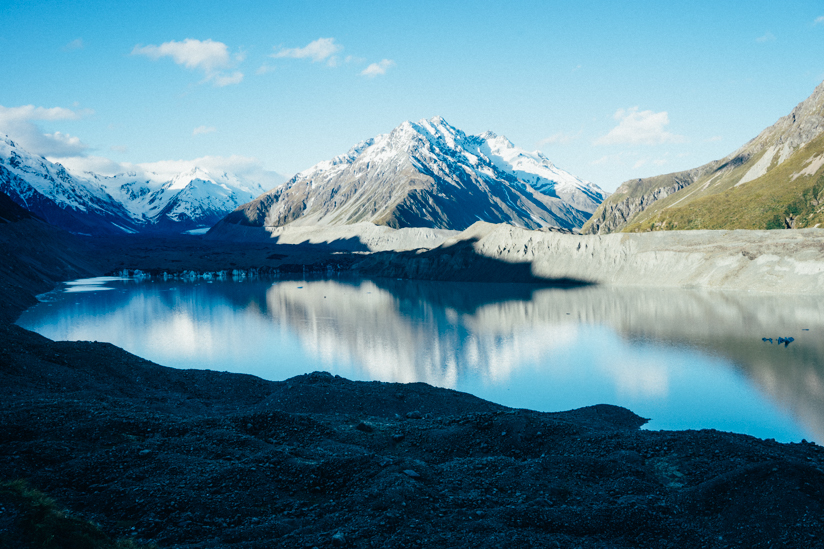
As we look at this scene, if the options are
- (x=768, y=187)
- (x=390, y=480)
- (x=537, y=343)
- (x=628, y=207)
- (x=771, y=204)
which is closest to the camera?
(x=390, y=480)

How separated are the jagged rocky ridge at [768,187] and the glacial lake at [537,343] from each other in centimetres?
3758

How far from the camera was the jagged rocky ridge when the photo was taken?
88.3 metres

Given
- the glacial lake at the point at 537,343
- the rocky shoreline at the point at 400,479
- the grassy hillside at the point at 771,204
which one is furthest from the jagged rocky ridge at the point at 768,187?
the rocky shoreline at the point at 400,479

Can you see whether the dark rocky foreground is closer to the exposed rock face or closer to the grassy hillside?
the grassy hillside

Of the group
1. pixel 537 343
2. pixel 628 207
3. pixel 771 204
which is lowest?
pixel 537 343

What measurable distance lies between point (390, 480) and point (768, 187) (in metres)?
115

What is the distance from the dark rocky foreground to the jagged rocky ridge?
3540 inches

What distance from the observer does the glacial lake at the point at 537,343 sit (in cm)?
2391

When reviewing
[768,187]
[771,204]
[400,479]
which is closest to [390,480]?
[400,479]

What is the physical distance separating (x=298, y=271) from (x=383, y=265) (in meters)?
30.2

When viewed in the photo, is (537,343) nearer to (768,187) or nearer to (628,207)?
(768,187)

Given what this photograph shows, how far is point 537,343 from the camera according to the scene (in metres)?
37.2

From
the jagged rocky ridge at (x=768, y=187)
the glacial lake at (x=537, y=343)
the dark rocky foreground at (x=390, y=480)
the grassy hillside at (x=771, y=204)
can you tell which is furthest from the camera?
the jagged rocky ridge at (x=768, y=187)

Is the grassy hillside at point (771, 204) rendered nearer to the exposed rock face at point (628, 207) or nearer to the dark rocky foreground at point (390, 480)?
the exposed rock face at point (628, 207)
